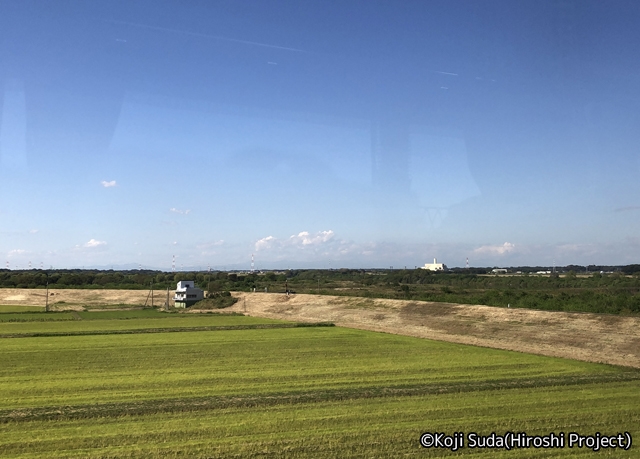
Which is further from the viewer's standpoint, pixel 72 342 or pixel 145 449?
pixel 72 342

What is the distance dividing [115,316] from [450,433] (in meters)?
57.6

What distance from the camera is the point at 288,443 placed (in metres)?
12.5

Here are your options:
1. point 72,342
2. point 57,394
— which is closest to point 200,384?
point 57,394

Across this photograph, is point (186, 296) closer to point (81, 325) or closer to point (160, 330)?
point (81, 325)

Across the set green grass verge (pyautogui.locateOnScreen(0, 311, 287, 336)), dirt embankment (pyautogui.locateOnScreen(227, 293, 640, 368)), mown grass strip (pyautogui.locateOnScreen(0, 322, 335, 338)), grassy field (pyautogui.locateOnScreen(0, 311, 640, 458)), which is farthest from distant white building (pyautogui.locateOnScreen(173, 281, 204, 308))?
grassy field (pyautogui.locateOnScreen(0, 311, 640, 458))

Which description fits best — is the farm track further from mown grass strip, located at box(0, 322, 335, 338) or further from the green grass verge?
the green grass verge

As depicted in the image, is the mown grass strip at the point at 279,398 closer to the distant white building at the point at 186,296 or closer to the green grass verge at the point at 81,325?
the green grass verge at the point at 81,325

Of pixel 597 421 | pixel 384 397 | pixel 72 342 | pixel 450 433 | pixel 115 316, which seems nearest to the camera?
pixel 450 433

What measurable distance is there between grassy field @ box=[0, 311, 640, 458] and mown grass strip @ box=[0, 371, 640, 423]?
2.5 inches

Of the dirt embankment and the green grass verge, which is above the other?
the dirt embankment

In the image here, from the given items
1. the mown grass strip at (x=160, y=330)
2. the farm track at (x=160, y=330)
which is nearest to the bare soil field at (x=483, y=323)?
the mown grass strip at (x=160, y=330)

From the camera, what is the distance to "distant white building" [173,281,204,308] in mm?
81562

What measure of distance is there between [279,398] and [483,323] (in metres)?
27.5

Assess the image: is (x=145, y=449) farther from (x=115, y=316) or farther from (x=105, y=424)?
(x=115, y=316)
